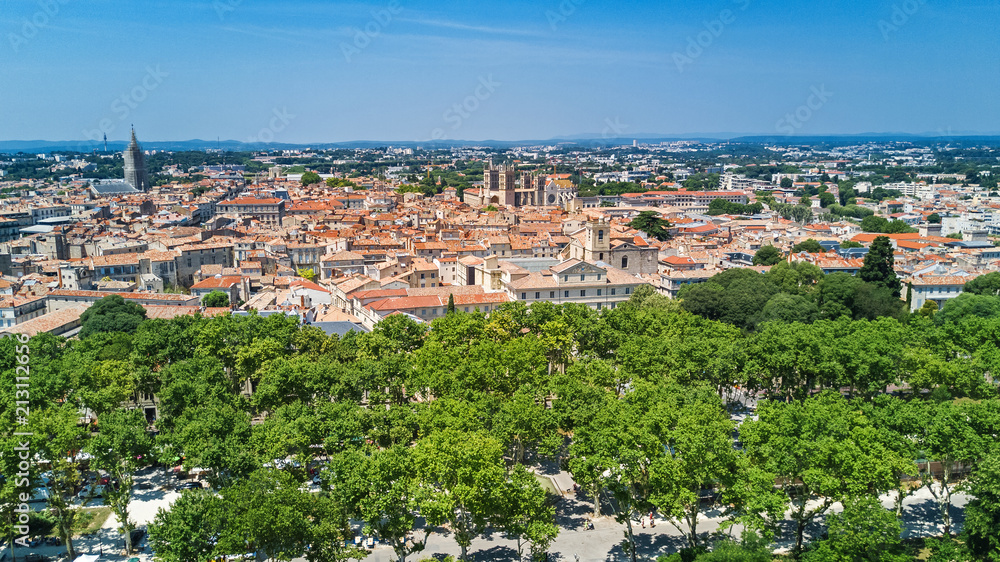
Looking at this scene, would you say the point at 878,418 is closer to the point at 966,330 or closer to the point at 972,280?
the point at 966,330

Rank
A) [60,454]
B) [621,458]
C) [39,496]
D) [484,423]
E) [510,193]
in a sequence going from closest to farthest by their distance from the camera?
[621,458] < [60,454] < [39,496] < [484,423] < [510,193]

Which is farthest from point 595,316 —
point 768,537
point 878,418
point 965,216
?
point 965,216

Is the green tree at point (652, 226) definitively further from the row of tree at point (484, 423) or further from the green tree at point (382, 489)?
the green tree at point (382, 489)

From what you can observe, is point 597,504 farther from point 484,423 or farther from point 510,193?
point 510,193

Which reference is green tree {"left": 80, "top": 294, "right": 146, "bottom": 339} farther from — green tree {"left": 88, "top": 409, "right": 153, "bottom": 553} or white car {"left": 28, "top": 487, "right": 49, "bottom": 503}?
green tree {"left": 88, "top": 409, "right": 153, "bottom": 553}

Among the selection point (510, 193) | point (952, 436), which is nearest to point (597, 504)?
point (952, 436)

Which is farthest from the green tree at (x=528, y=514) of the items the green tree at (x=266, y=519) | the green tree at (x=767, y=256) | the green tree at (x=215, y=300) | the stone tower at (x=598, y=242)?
the green tree at (x=767, y=256)
